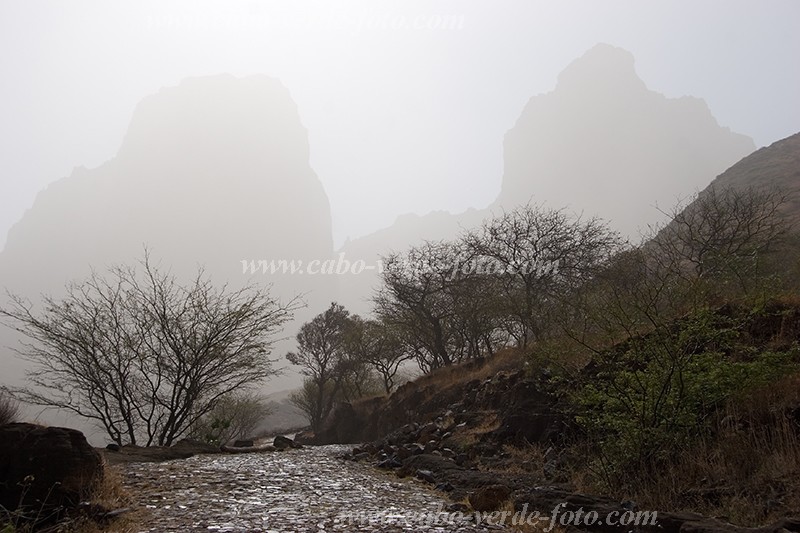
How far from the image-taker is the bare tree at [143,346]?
15.2 m

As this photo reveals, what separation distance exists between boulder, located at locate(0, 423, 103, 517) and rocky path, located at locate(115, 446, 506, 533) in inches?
35.4

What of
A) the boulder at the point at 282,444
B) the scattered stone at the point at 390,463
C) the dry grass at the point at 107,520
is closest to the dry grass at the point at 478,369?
the scattered stone at the point at 390,463

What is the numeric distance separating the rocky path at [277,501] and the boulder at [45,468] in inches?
35.4

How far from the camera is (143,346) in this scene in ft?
52.7

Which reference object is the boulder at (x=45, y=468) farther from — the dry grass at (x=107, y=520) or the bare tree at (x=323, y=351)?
the bare tree at (x=323, y=351)

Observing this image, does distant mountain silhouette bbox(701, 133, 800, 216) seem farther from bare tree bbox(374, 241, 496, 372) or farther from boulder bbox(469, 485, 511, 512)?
boulder bbox(469, 485, 511, 512)

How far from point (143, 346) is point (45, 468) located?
37.8 feet

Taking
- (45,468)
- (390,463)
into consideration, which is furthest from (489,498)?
(45,468)

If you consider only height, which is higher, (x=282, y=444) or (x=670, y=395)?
(x=670, y=395)

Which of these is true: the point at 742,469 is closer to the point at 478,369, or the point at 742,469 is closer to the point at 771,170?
the point at 478,369

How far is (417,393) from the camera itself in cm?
2255

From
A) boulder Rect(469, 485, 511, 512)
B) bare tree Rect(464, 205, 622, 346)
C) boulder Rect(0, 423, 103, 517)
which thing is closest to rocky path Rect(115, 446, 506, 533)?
boulder Rect(469, 485, 511, 512)

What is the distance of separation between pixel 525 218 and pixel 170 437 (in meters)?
20.1

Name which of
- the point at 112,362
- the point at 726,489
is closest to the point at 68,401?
the point at 112,362
